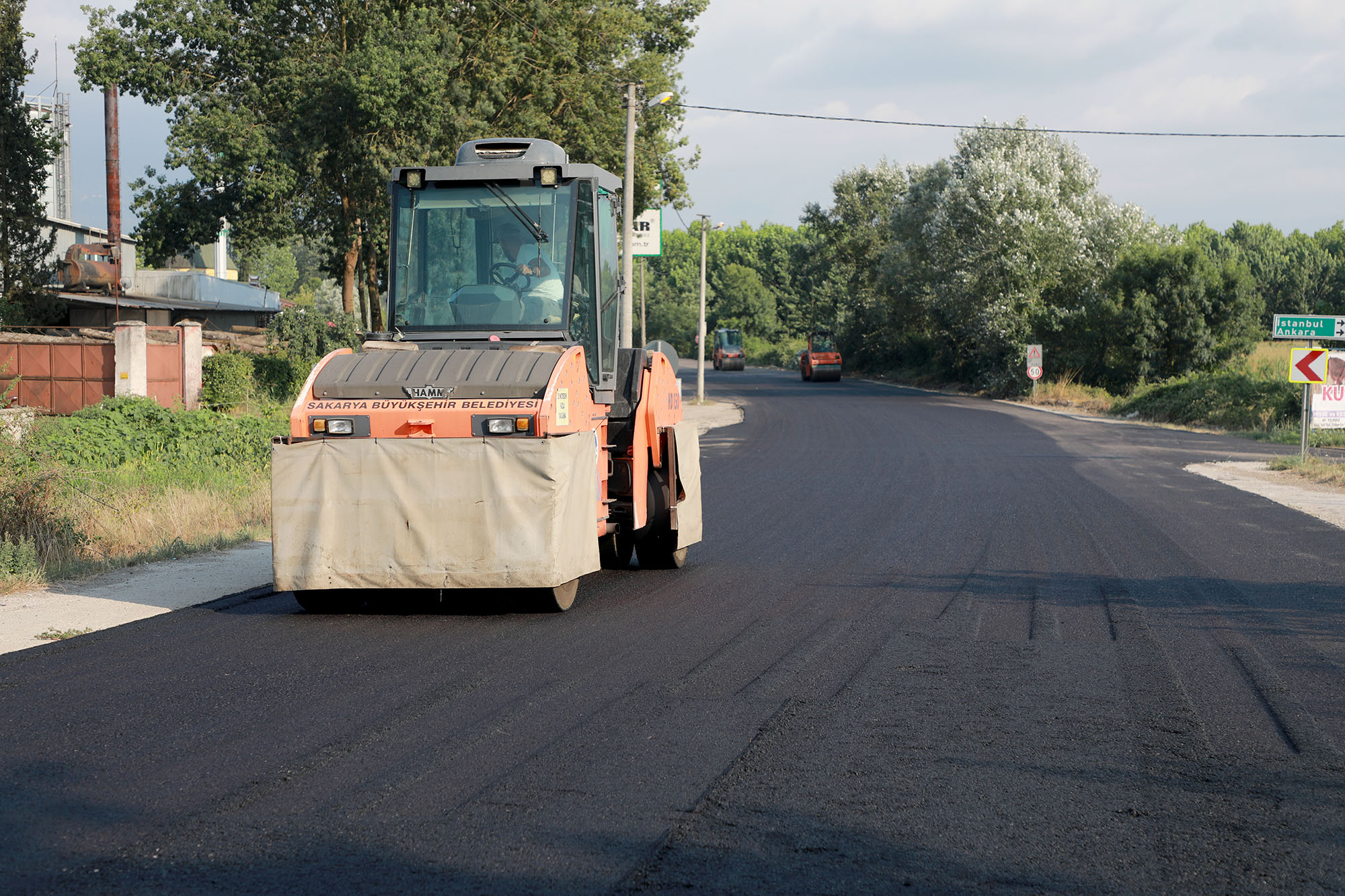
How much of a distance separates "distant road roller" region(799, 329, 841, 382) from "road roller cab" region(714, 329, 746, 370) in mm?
20090

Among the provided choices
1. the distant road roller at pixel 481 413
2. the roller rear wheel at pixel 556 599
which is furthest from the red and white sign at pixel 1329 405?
the roller rear wheel at pixel 556 599

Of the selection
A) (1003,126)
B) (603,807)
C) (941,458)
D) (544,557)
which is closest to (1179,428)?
(941,458)

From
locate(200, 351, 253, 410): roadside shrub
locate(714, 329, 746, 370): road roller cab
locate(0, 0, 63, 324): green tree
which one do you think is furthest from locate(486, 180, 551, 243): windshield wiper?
locate(714, 329, 746, 370): road roller cab

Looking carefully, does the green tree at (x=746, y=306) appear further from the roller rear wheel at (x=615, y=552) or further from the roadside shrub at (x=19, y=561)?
the roadside shrub at (x=19, y=561)

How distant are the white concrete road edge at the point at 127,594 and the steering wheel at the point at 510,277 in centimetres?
323

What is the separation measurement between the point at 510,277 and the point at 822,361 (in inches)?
2197

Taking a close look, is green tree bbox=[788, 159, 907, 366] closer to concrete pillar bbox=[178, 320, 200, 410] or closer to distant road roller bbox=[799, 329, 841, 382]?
distant road roller bbox=[799, 329, 841, 382]

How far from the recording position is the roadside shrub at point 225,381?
28.1 m

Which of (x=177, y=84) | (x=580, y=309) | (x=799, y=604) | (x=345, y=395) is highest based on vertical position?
(x=177, y=84)

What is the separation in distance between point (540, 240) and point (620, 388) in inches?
59.6

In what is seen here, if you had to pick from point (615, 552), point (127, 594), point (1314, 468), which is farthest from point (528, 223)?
point (1314, 468)

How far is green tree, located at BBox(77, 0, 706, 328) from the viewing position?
105ft

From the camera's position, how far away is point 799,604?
30.6ft

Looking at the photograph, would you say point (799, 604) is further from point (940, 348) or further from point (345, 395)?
point (940, 348)
